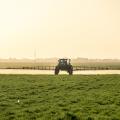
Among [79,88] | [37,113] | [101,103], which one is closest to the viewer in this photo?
[37,113]

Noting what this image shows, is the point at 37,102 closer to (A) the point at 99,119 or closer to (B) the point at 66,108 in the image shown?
(B) the point at 66,108

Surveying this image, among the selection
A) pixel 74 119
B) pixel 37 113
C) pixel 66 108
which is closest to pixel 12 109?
pixel 37 113

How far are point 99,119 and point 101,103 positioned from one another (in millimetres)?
4704

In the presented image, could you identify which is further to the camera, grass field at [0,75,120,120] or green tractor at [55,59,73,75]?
green tractor at [55,59,73,75]

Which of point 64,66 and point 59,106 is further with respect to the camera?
point 64,66

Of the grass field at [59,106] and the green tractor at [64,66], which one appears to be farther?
the green tractor at [64,66]

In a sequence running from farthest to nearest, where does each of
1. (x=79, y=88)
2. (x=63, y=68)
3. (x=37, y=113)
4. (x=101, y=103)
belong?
(x=63, y=68)
(x=79, y=88)
(x=101, y=103)
(x=37, y=113)

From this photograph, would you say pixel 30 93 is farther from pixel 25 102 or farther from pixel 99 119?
pixel 99 119

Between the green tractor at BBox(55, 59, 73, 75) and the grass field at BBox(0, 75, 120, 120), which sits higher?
the green tractor at BBox(55, 59, 73, 75)

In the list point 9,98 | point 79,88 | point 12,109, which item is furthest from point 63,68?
point 12,109

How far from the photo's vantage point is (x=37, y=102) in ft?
65.0

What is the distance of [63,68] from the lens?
5769 centimetres

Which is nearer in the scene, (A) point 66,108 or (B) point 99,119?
(B) point 99,119

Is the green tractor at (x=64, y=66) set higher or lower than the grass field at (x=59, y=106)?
higher
